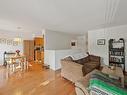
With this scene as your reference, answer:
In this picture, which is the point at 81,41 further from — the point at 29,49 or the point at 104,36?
the point at 29,49

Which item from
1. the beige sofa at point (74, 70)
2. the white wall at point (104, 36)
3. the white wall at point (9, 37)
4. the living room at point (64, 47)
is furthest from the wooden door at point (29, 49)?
the beige sofa at point (74, 70)

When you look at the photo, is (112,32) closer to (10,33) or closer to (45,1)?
(45,1)

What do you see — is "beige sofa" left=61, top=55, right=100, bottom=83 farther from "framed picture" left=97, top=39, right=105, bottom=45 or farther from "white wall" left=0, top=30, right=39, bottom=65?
"white wall" left=0, top=30, right=39, bottom=65

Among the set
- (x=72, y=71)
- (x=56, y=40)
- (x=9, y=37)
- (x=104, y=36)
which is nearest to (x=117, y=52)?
(x=104, y=36)

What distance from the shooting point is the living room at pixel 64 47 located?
2.78m

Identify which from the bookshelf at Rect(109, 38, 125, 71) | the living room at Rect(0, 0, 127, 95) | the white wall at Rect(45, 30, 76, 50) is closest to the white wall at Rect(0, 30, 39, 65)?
the living room at Rect(0, 0, 127, 95)

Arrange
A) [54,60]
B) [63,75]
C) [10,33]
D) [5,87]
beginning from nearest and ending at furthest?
[5,87]
[63,75]
[54,60]
[10,33]

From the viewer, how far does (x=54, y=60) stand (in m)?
5.98

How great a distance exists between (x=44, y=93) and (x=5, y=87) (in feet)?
4.40

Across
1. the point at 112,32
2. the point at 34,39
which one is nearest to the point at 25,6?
the point at 112,32

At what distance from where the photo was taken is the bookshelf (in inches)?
220

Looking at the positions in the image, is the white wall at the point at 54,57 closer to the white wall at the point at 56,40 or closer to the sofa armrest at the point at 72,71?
the white wall at the point at 56,40

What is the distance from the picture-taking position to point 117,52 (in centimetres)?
574

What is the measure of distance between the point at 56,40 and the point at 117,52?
139 inches
